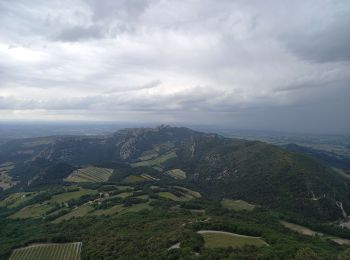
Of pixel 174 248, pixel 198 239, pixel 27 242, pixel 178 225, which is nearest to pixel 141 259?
pixel 174 248

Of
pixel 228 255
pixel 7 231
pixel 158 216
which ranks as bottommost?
pixel 7 231

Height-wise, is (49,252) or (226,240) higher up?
(226,240)

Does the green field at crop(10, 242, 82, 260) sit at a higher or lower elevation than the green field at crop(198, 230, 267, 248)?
lower

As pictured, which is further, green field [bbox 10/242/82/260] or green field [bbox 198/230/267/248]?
green field [bbox 10/242/82/260]

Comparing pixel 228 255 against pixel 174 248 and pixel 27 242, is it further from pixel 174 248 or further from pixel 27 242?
pixel 27 242

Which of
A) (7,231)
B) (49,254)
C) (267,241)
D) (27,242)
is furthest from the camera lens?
(7,231)
